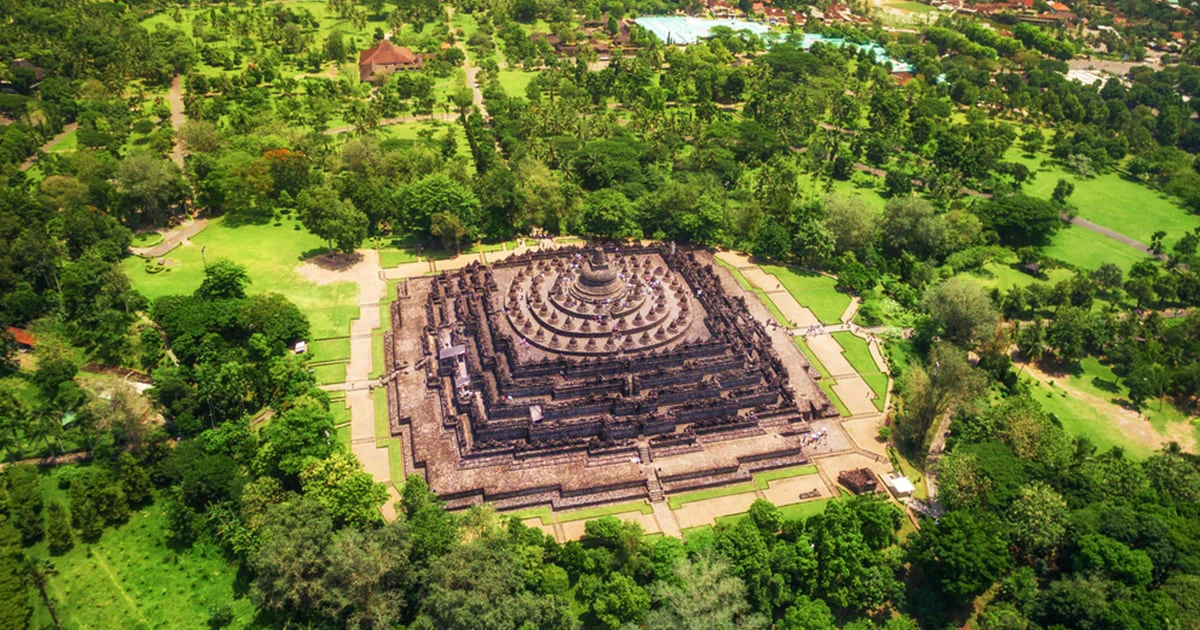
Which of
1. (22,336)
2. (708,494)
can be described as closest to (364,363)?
(22,336)

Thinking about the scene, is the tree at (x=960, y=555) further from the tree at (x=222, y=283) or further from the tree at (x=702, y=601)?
the tree at (x=222, y=283)

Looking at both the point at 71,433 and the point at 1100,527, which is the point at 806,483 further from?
the point at 71,433

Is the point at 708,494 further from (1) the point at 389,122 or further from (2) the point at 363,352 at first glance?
(1) the point at 389,122

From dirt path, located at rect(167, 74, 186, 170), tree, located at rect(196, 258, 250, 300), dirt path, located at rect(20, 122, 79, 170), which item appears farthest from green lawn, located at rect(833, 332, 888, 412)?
dirt path, located at rect(20, 122, 79, 170)

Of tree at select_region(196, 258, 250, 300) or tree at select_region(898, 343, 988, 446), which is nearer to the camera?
tree at select_region(898, 343, 988, 446)

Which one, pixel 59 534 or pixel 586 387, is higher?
pixel 586 387

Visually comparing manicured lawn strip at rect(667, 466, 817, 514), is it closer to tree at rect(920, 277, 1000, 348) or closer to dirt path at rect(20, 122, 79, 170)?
tree at rect(920, 277, 1000, 348)
